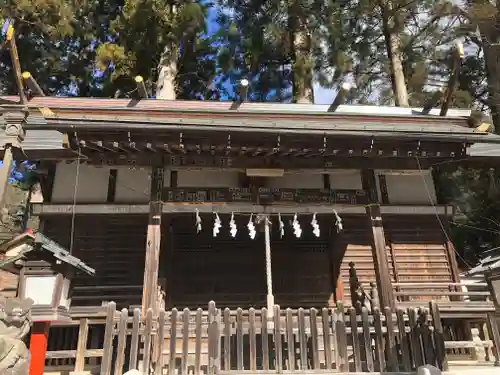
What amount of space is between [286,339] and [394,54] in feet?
46.1

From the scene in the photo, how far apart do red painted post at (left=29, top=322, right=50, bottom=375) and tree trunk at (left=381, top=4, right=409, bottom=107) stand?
14624 mm

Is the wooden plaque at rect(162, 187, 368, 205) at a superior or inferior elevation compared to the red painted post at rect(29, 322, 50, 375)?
superior

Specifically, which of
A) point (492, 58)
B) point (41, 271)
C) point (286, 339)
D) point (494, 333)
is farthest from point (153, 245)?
point (492, 58)

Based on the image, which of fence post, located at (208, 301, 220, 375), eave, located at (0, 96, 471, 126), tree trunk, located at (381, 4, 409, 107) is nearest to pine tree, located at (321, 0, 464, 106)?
tree trunk, located at (381, 4, 409, 107)

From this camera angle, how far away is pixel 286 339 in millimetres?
6176

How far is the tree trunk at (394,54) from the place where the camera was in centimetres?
1600

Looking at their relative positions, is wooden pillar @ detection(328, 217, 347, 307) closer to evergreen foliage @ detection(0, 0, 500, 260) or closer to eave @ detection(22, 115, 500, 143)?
eave @ detection(22, 115, 500, 143)

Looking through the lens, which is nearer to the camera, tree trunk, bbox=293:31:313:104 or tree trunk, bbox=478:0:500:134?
tree trunk, bbox=478:0:500:134

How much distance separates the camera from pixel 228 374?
19.1ft

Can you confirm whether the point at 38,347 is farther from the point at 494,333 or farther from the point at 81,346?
the point at 494,333

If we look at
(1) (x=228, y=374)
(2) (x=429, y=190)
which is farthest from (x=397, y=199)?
(1) (x=228, y=374)

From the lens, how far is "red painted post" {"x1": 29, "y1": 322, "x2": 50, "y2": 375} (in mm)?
5004

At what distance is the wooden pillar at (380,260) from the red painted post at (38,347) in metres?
5.83

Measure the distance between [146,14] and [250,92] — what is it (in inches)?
243
